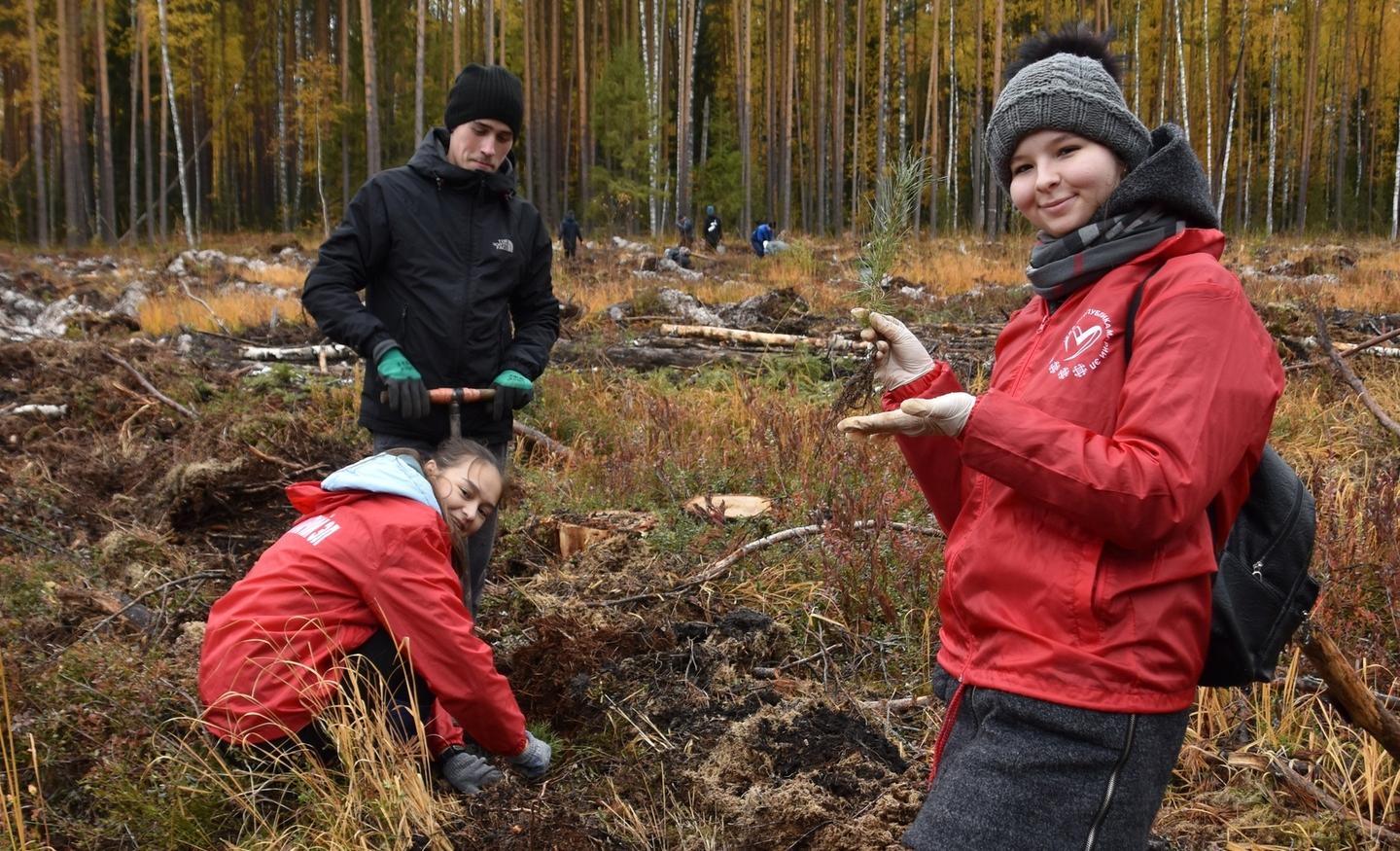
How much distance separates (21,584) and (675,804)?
3.38 meters

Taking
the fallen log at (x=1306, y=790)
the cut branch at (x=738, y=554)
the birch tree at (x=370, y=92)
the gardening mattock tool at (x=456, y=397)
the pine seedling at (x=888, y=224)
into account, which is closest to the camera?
the pine seedling at (x=888, y=224)

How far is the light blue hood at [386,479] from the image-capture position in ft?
9.42

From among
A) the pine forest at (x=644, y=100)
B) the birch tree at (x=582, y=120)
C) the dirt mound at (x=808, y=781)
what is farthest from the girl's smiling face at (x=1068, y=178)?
the birch tree at (x=582, y=120)

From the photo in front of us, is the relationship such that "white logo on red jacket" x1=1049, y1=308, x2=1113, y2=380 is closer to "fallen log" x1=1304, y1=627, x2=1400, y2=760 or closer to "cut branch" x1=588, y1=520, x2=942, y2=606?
"fallen log" x1=1304, y1=627, x2=1400, y2=760

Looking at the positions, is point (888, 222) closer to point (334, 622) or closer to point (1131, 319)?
point (1131, 319)

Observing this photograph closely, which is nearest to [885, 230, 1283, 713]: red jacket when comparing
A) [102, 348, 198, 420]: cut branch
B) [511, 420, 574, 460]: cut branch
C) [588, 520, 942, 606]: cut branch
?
[588, 520, 942, 606]: cut branch

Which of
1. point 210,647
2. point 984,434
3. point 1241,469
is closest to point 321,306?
point 210,647

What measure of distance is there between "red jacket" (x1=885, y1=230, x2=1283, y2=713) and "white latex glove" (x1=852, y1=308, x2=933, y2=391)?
0.91 feet

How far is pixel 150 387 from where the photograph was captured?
7723 millimetres

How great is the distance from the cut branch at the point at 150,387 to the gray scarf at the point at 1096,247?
6.83 metres

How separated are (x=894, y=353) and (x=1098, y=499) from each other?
0.58 meters

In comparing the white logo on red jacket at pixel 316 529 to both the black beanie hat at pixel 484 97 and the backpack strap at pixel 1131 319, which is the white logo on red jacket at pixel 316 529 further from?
the backpack strap at pixel 1131 319

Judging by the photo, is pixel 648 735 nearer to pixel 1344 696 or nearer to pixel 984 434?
pixel 1344 696

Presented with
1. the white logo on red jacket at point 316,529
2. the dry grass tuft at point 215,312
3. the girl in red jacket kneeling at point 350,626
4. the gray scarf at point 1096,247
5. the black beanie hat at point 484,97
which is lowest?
the dry grass tuft at point 215,312
